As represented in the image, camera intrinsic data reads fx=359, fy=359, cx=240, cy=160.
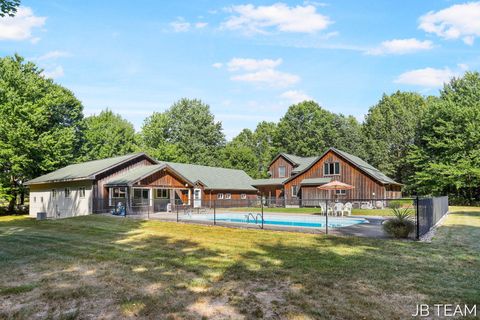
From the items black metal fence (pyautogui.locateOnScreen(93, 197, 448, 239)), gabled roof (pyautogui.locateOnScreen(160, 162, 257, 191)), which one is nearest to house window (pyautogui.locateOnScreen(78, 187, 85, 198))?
A: black metal fence (pyautogui.locateOnScreen(93, 197, 448, 239))

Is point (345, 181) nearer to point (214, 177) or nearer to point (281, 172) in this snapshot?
point (281, 172)

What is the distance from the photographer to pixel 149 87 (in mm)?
30672

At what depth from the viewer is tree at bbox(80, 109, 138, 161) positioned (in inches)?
1834

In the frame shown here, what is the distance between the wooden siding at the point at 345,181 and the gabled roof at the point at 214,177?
628cm

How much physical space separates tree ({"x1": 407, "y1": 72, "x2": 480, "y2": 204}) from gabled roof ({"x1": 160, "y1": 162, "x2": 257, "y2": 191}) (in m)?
21.5

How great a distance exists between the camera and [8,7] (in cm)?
1251

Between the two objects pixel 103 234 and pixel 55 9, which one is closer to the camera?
pixel 103 234

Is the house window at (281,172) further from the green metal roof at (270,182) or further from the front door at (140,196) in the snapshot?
the front door at (140,196)

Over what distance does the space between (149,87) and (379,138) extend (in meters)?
43.6

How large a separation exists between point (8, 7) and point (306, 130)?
198 feet

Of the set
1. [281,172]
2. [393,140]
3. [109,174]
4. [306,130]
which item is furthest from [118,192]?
[306,130]

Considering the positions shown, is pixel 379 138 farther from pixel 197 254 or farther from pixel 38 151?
pixel 197 254

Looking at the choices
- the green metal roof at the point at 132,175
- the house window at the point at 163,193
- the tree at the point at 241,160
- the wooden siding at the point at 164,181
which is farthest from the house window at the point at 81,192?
the tree at the point at 241,160

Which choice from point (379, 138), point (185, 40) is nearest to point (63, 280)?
point (185, 40)
